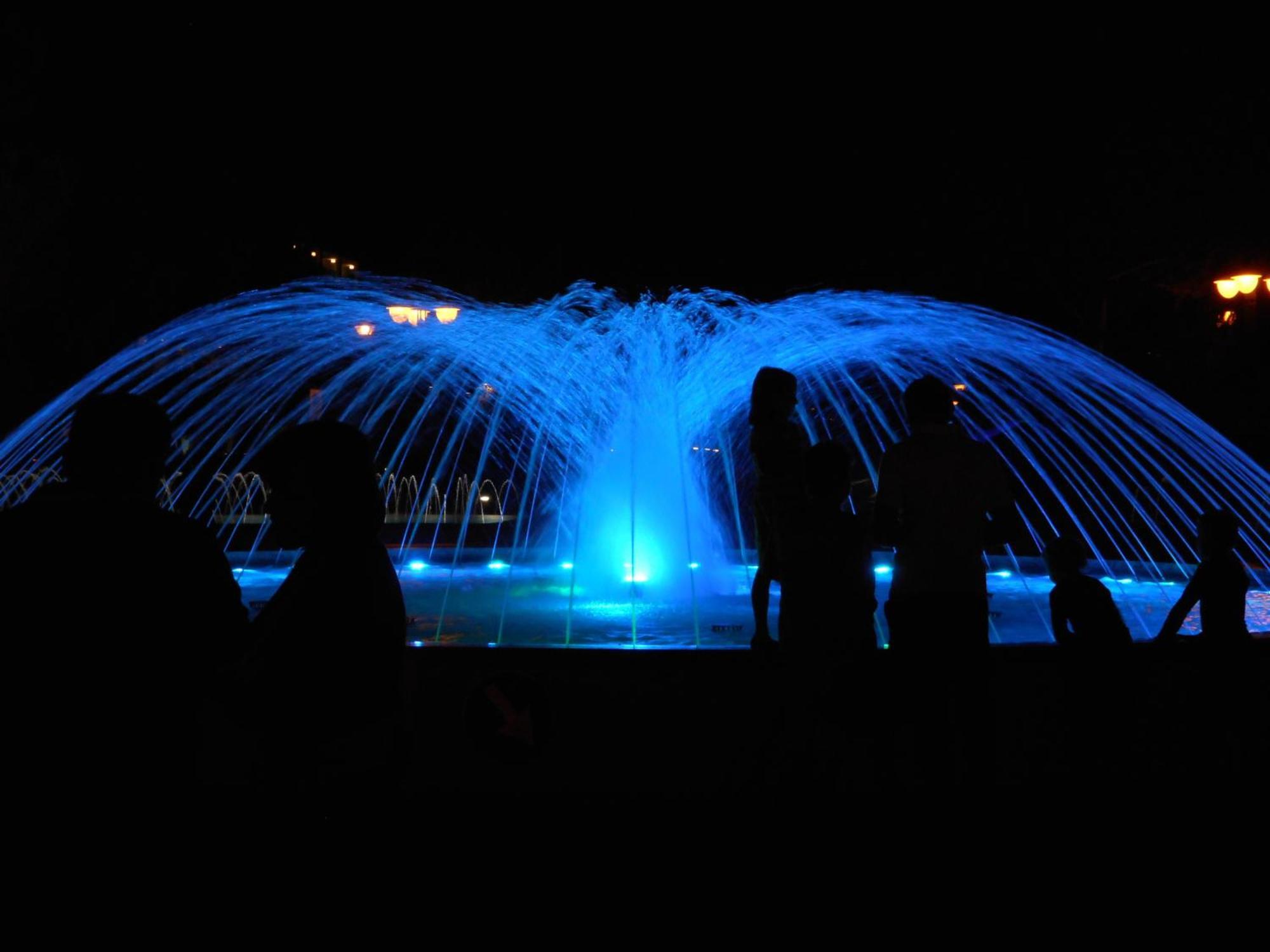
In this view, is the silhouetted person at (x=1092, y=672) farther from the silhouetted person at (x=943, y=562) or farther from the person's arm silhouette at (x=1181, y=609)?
the silhouetted person at (x=943, y=562)

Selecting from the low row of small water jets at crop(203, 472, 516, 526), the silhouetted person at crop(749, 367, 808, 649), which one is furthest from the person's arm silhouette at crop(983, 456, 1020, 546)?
the low row of small water jets at crop(203, 472, 516, 526)

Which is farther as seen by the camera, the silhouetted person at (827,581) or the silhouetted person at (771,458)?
the silhouetted person at (771,458)

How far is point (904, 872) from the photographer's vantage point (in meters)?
4.11

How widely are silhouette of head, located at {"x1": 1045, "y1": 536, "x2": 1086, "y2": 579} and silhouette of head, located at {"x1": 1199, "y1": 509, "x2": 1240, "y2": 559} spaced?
2.26 ft

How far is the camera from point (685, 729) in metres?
4.82

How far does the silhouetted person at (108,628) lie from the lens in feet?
7.54

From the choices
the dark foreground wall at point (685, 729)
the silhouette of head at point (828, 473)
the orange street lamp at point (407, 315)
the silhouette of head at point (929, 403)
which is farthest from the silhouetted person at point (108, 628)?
the orange street lamp at point (407, 315)

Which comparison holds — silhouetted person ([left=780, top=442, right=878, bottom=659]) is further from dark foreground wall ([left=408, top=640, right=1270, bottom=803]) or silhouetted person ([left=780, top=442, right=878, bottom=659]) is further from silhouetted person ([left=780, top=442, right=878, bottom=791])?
dark foreground wall ([left=408, top=640, right=1270, bottom=803])

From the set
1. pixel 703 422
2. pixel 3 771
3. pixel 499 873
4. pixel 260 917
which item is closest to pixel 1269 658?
pixel 499 873

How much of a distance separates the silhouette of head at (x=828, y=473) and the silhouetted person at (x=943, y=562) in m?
0.16

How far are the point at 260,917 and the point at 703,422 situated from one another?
1001 centimetres

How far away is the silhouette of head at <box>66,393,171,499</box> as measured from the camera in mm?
2461

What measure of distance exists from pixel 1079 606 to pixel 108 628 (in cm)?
399

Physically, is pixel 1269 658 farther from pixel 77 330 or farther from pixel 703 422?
pixel 77 330
